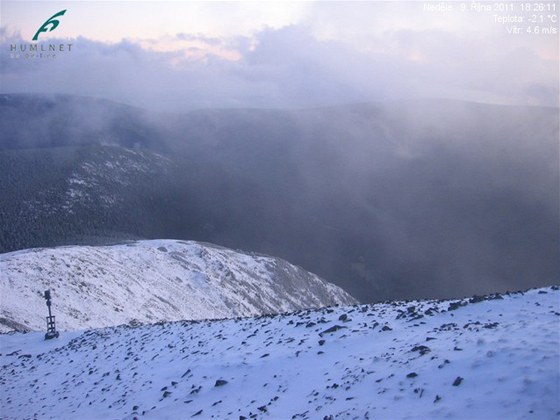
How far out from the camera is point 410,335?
15086mm

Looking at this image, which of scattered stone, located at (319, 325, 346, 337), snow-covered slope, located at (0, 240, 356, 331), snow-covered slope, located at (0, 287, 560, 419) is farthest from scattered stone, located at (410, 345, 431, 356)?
snow-covered slope, located at (0, 240, 356, 331)

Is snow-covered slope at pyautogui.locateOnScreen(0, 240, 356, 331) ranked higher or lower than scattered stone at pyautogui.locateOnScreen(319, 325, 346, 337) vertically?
lower

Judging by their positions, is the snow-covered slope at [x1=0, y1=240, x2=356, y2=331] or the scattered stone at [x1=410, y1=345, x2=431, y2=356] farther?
the snow-covered slope at [x1=0, y1=240, x2=356, y2=331]

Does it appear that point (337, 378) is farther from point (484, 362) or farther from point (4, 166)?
point (4, 166)

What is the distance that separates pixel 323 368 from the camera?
14.3 metres

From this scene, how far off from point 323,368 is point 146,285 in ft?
167

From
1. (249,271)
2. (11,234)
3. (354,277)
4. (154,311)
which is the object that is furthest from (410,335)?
(354,277)

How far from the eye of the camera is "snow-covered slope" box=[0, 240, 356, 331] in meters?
40.9

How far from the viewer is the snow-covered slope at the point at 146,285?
1610 inches

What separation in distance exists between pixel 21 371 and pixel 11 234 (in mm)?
125123

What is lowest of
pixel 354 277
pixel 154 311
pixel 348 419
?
pixel 354 277

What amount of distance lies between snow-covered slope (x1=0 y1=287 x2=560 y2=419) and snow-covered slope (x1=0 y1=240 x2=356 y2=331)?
1864cm

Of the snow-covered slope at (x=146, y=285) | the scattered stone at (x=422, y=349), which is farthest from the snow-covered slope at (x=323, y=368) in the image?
the snow-covered slope at (x=146, y=285)

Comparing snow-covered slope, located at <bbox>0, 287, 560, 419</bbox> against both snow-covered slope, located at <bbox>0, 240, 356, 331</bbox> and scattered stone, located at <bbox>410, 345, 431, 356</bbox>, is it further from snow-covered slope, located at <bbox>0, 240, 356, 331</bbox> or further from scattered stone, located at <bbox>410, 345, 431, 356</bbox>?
snow-covered slope, located at <bbox>0, 240, 356, 331</bbox>
